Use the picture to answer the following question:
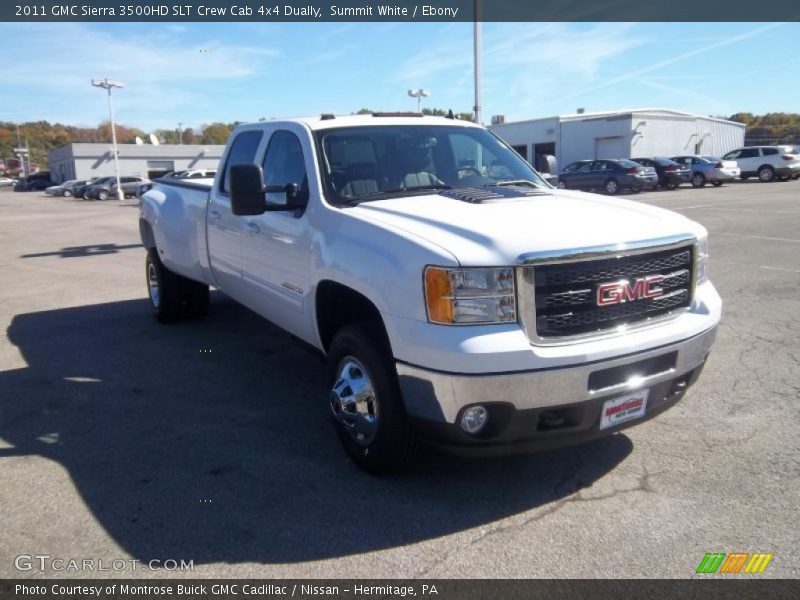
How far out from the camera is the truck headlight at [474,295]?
3.09 metres

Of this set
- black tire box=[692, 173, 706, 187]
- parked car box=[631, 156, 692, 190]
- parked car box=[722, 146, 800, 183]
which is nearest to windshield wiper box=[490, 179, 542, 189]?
parked car box=[631, 156, 692, 190]

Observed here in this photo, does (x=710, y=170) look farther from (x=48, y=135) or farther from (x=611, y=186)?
(x=48, y=135)

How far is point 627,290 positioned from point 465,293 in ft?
2.80

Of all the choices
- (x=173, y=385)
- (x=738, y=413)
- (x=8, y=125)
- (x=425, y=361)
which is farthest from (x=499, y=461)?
(x=8, y=125)

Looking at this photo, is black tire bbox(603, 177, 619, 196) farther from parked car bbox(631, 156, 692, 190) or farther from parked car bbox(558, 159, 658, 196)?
parked car bbox(631, 156, 692, 190)

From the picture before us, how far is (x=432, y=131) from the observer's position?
4.87 metres

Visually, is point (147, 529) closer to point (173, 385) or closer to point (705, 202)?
point (173, 385)

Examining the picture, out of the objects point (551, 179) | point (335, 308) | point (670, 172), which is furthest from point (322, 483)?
point (670, 172)

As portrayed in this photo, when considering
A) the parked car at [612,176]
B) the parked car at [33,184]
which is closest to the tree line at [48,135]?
the parked car at [33,184]

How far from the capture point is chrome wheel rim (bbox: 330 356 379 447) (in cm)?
361

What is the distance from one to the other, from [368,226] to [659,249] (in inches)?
59.7

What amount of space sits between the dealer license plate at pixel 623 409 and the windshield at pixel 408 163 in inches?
71.9

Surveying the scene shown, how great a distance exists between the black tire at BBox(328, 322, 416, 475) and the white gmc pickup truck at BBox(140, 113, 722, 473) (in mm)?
11

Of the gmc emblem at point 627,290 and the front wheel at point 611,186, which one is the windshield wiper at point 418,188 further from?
the front wheel at point 611,186
